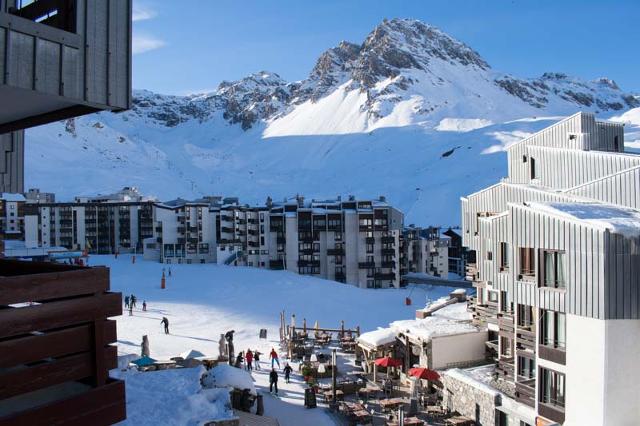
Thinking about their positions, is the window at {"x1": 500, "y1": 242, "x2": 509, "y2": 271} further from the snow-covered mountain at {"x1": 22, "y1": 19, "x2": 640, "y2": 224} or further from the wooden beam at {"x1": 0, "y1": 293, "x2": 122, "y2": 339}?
the snow-covered mountain at {"x1": 22, "y1": 19, "x2": 640, "y2": 224}

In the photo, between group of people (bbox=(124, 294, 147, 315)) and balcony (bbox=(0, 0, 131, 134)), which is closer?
balcony (bbox=(0, 0, 131, 134))

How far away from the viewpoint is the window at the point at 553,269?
1501 cm

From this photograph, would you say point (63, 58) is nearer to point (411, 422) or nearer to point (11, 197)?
point (411, 422)

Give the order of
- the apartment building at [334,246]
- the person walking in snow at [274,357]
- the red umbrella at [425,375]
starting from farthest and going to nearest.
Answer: the apartment building at [334,246] → the person walking in snow at [274,357] → the red umbrella at [425,375]

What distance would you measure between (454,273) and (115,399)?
87.2 meters

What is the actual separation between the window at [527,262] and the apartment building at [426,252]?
60.7 m

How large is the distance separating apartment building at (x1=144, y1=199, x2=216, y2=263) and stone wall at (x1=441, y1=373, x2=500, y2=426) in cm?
5131

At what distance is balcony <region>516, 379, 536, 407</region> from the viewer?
16.6 m

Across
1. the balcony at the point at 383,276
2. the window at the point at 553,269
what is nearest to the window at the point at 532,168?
the window at the point at 553,269

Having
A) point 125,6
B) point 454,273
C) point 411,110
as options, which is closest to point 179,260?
point 454,273

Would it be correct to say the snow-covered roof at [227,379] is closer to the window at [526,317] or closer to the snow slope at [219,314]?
the snow slope at [219,314]

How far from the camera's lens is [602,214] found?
15375mm

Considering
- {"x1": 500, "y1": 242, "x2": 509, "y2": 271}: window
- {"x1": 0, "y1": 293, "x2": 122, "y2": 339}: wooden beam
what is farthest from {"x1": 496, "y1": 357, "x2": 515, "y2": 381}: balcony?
{"x1": 0, "y1": 293, "x2": 122, "y2": 339}: wooden beam

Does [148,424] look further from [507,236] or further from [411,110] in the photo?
[411,110]
